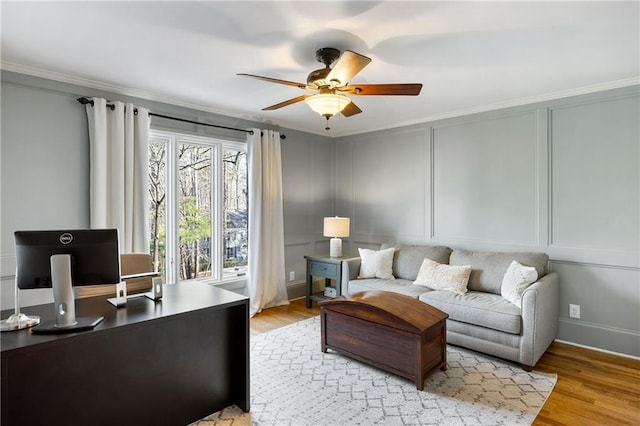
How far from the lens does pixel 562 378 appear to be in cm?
286

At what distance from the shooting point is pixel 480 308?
10.5 feet

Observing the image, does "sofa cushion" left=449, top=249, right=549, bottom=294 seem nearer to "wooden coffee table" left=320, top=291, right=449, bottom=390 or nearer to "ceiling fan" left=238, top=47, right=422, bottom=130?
"wooden coffee table" left=320, top=291, right=449, bottom=390

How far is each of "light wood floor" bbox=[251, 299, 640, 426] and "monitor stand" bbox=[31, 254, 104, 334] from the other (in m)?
2.79

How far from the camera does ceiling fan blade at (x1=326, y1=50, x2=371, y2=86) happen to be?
6.93 feet

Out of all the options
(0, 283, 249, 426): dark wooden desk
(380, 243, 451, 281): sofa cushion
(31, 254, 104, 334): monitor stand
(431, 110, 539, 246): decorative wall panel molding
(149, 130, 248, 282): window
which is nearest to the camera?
(0, 283, 249, 426): dark wooden desk

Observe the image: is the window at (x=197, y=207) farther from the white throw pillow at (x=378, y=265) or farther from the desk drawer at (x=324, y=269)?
the white throw pillow at (x=378, y=265)

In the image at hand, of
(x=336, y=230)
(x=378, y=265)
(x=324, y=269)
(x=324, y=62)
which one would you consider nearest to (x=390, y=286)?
(x=378, y=265)

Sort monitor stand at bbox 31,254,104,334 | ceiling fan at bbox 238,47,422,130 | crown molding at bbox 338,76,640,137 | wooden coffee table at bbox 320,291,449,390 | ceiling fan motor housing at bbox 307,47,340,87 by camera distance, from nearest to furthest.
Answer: monitor stand at bbox 31,254,104,334 → ceiling fan at bbox 238,47,422,130 → ceiling fan motor housing at bbox 307,47,340,87 → wooden coffee table at bbox 320,291,449,390 → crown molding at bbox 338,76,640,137

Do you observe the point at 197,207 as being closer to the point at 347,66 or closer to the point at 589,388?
the point at 347,66

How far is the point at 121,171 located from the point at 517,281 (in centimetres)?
388

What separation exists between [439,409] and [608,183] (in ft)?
8.86

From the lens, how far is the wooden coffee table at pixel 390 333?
8.71ft

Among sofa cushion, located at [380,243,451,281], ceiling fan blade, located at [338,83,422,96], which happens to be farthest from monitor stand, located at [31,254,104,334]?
sofa cushion, located at [380,243,451,281]

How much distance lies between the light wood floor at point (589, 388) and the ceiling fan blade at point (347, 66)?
2.55 meters
